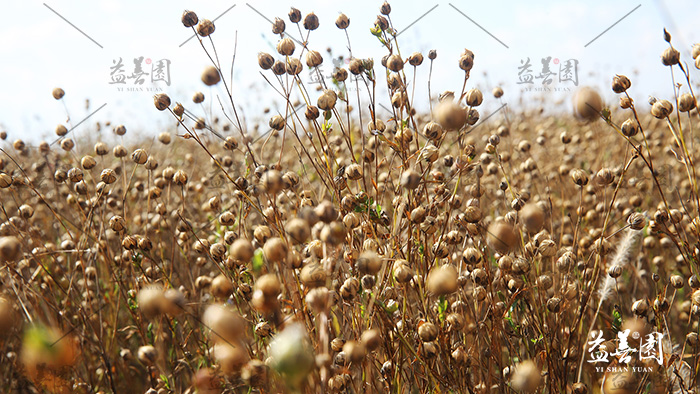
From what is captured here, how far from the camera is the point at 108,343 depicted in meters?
1.42

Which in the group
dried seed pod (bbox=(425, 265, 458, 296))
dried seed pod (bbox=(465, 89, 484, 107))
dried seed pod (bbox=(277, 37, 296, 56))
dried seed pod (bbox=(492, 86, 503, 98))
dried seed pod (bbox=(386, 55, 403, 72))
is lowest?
dried seed pod (bbox=(425, 265, 458, 296))

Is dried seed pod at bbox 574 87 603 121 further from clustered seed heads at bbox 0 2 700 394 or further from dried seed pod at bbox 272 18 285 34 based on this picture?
dried seed pod at bbox 272 18 285 34

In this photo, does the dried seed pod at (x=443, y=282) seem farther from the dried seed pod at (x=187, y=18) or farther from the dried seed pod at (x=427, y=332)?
the dried seed pod at (x=187, y=18)

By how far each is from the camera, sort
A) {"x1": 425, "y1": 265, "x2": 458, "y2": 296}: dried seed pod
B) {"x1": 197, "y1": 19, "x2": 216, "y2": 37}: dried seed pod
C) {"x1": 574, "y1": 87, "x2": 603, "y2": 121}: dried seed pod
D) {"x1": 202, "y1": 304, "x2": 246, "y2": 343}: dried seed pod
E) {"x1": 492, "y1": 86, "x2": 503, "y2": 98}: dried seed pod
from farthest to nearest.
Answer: {"x1": 492, "y1": 86, "x2": 503, "y2": 98}: dried seed pod
{"x1": 197, "y1": 19, "x2": 216, "y2": 37}: dried seed pod
{"x1": 574, "y1": 87, "x2": 603, "y2": 121}: dried seed pod
{"x1": 425, "y1": 265, "x2": 458, "y2": 296}: dried seed pod
{"x1": 202, "y1": 304, "x2": 246, "y2": 343}: dried seed pod

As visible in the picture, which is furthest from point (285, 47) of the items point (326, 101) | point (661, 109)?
point (661, 109)

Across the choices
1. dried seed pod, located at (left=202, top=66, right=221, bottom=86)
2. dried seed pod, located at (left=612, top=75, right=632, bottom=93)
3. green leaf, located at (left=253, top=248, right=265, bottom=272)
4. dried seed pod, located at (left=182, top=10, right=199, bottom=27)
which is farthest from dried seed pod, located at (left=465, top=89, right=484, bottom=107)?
green leaf, located at (left=253, top=248, right=265, bottom=272)

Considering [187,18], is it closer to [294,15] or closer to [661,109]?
[294,15]

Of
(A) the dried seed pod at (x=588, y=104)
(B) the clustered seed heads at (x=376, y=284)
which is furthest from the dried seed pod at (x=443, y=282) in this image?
(A) the dried seed pod at (x=588, y=104)

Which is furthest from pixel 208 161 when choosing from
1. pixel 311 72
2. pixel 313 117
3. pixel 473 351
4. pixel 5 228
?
pixel 473 351

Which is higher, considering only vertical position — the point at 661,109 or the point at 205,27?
the point at 205,27

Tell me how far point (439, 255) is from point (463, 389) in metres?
0.25

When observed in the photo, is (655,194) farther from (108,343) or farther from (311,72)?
(108,343)
